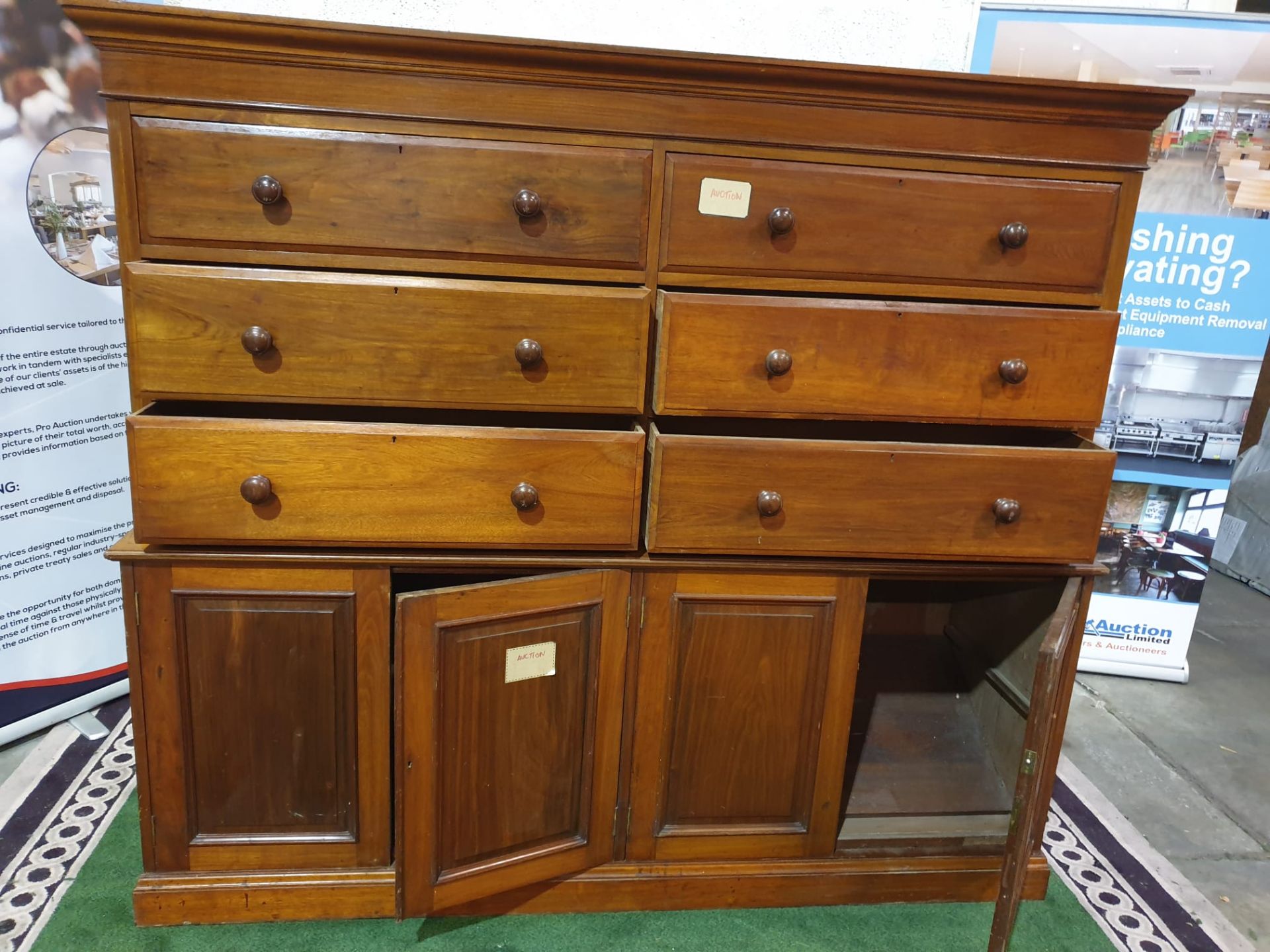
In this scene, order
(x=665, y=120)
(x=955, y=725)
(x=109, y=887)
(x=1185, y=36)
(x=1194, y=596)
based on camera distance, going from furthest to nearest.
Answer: (x=1194, y=596)
(x=1185, y=36)
(x=955, y=725)
(x=109, y=887)
(x=665, y=120)

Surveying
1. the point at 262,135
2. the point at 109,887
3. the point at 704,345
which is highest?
the point at 262,135

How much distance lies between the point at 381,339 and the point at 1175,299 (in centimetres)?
241

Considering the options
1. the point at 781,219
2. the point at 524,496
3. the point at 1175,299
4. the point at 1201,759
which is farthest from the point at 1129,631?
the point at 524,496

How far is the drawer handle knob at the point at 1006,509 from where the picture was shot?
5.49 feet

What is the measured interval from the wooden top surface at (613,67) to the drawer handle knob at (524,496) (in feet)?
2.06

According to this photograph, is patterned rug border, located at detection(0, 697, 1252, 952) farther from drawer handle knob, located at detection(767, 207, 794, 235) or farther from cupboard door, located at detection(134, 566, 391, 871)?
drawer handle knob, located at detection(767, 207, 794, 235)

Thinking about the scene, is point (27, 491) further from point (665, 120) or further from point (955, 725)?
point (955, 725)

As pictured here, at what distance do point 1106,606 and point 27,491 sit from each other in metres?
3.03

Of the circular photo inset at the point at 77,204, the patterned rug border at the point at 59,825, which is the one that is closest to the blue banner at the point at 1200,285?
the circular photo inset at the point at 77,204

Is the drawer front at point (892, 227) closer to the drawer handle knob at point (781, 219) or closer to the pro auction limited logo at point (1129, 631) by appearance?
the drawer handle knob at point (781, 219)

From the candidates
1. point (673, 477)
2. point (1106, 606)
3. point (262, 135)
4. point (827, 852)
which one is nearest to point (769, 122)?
point (673, 477)

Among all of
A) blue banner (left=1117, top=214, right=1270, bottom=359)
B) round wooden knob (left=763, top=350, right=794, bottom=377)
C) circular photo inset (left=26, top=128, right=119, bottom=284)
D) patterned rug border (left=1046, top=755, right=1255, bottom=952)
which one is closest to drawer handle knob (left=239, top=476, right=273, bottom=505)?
round wooden knob (left=763, top=350, right=794, bottom=377)

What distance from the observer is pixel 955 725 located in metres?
2.22

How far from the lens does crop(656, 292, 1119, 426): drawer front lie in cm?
156
